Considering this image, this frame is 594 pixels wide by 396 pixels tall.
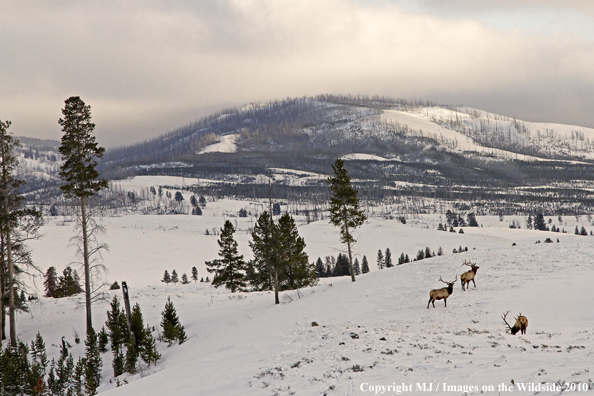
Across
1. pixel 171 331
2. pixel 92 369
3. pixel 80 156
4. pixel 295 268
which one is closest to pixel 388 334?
pixel 171 331

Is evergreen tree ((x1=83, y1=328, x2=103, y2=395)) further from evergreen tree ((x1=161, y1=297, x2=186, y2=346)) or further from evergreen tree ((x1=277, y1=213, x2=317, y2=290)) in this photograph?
evergreen tree ((x1=277, y1=213, x2=317, y2=290))

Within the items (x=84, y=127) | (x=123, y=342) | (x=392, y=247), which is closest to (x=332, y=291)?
(x=123, y=342)

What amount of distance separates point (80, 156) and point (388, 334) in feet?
73.4

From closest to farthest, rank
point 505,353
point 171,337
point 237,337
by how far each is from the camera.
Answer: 1. point 505,353
2. point 237,337
3. point 171,337

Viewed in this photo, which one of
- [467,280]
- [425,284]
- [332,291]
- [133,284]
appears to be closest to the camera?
[467,280]

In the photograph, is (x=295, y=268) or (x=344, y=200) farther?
(x=295, y=268)

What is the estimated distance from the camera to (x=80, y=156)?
2558 centimetres

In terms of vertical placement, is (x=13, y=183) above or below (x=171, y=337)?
above

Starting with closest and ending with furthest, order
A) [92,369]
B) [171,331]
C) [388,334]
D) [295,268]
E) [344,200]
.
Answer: [388,334] → [92,369] → [171,331] → [344,200] → [295,268]

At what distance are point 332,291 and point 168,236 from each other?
5227 inches

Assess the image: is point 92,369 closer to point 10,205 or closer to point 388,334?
point 10,205

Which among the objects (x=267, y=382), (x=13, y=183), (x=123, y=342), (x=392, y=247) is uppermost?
(x=13, y=183)

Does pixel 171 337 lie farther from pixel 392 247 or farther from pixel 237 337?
pixel 392 247

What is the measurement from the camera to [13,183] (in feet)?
80.1
